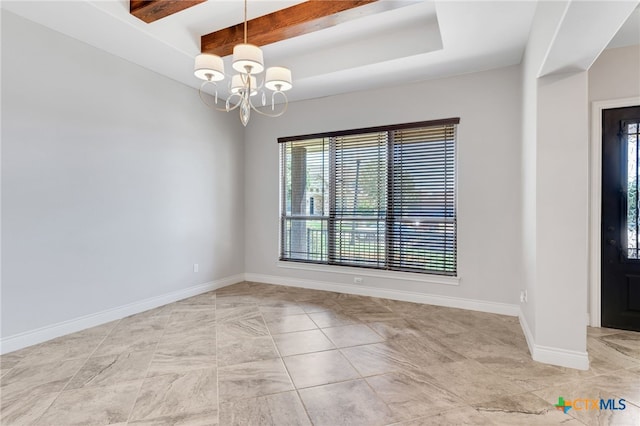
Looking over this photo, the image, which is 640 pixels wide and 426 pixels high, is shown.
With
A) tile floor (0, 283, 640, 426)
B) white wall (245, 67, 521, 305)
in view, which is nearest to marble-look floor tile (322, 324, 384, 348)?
tile floor (0, 283, 640, 426)

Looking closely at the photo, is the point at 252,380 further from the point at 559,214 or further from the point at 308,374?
the point at 559,214

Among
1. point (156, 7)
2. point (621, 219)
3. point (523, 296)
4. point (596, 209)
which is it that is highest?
point (156, 7)

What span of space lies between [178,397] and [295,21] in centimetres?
324

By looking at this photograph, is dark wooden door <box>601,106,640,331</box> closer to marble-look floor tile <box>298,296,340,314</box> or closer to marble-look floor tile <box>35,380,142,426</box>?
marble-look floor tile <box>298,296,340,314</box>

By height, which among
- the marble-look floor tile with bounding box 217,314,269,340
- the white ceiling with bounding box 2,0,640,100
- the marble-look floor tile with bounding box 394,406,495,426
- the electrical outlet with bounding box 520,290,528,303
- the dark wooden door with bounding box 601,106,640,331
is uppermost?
the white ceiling with bounding box 2,0,640,100

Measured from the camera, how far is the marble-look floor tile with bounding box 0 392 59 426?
1902mm

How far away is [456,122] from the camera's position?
3.97m

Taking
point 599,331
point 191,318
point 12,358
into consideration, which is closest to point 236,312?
point 191,318

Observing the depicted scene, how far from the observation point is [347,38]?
367cm

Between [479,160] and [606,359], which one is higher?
[479,160]

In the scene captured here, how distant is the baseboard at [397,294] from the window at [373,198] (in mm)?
328

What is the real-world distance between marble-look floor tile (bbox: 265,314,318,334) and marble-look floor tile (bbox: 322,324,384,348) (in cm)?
24

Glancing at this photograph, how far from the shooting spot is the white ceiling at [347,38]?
277 cm

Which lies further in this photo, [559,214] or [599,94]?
[599,94]
